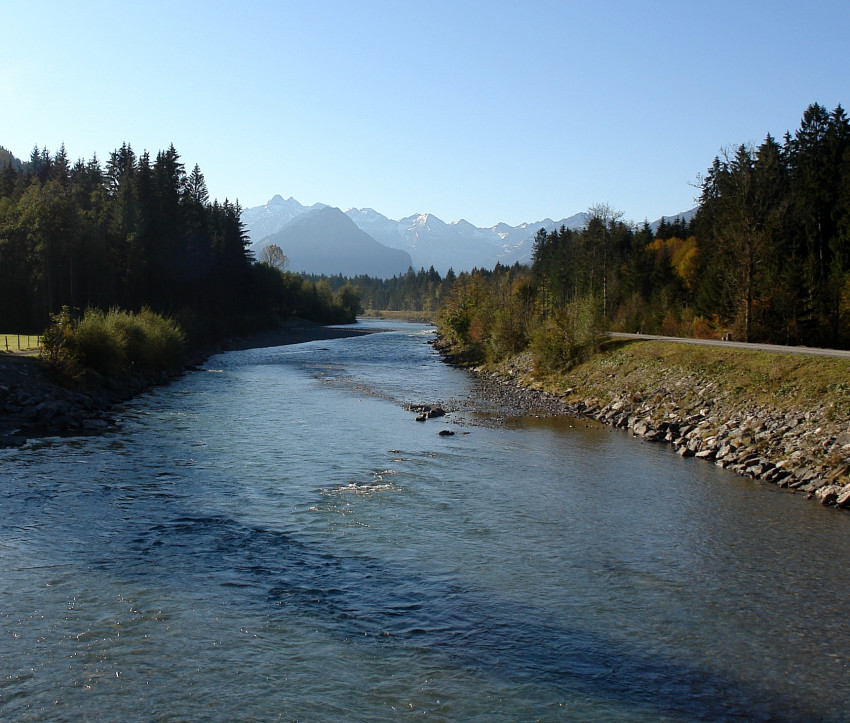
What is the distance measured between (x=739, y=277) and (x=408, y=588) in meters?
45.2

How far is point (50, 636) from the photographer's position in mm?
11172

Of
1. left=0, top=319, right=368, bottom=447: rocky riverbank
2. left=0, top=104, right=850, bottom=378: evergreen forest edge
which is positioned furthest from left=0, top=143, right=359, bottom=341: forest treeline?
left=0, top=319, right=368, bottom=447: rocky riverbank

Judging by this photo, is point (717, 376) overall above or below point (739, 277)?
below

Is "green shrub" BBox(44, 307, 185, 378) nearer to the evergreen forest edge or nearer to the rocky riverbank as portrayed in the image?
the rocky riverbank

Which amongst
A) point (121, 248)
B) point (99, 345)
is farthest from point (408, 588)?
point (121, 248)

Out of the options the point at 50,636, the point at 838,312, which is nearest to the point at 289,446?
the point at 50,636

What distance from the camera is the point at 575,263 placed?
10844 centimetres

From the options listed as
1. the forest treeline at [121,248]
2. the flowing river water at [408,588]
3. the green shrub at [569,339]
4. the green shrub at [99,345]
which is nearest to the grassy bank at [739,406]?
the flowing river water at [408,588]

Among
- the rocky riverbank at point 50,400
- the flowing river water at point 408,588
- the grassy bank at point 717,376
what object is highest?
the grassy bank at point 717,376

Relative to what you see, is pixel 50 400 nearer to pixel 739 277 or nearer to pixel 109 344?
pixel 109 344

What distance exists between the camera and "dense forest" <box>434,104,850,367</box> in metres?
48.4

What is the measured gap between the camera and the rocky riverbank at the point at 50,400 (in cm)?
2869

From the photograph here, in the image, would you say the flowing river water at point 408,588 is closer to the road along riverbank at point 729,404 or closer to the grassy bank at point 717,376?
the road along riverbank at point 729,404

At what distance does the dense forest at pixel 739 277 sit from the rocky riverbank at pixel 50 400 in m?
30.1
